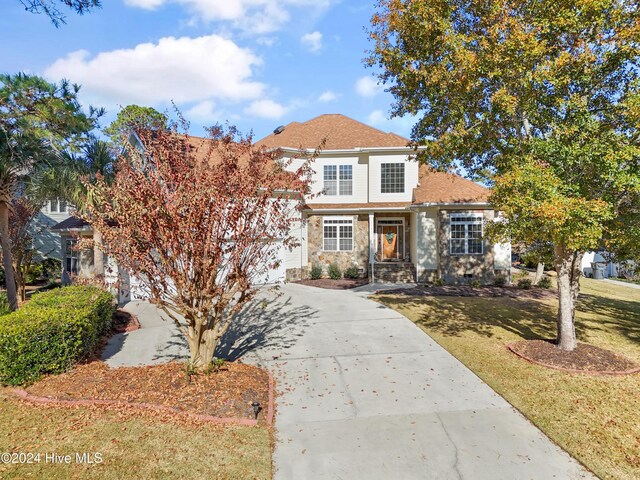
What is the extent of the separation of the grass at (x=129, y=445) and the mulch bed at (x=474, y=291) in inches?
465

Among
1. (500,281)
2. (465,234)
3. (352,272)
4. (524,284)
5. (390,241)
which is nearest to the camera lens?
(524,284)

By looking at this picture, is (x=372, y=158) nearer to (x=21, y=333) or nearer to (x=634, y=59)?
(x=634, y=59)

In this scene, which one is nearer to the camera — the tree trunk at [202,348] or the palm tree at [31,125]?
the tree trunk at [202,348]

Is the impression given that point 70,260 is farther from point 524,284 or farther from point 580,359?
point 524,284

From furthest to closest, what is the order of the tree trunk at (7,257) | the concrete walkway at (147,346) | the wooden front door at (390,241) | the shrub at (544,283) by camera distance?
1. the wooden front door at (390,241)
2. the shrub at (544,283)
3. the tree trunk at (7,257)
4. the concrete walkway at (147,346)

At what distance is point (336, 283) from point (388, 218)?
16.4ft

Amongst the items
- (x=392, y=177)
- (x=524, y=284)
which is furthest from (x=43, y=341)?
(x=524, y=284)

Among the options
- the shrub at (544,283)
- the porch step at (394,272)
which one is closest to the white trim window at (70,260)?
the porch step at (394,272)

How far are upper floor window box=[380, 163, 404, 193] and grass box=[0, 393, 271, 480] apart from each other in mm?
15985

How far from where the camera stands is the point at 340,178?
781 inches

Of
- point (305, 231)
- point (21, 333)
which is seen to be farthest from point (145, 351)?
point (305, 231)

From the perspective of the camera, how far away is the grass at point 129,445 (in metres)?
4.00

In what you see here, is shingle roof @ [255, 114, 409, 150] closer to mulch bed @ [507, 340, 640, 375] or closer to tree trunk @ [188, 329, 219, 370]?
mulch bed @ [507, 340, 640, 375]

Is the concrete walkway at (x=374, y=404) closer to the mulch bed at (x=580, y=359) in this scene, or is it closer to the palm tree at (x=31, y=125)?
the mulch bed at (x=580, y=359)
